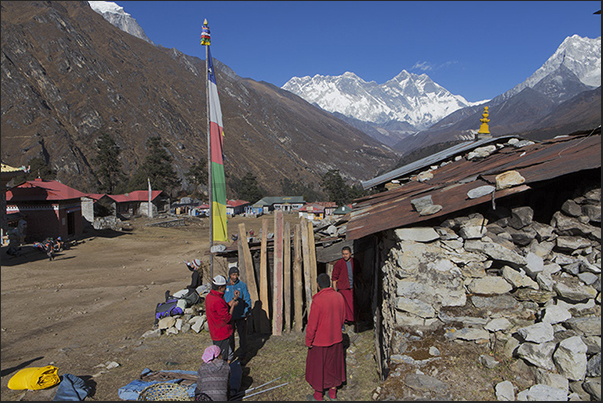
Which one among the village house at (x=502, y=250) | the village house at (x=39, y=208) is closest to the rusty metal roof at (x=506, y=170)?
the village house at (x=502, y=250)

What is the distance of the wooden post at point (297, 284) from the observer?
7336 mm

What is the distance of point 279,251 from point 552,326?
4624 mm

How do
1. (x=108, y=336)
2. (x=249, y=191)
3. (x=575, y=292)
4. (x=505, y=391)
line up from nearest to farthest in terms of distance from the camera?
(x=505, y=391), (x=575, y=292), (x=108, y=336), (x=249, y=191)

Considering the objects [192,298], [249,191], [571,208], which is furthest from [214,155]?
[249,191]

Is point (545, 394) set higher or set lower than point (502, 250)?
lower

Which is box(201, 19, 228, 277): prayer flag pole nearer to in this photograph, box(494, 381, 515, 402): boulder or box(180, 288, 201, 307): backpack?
box(180, 288, 201, 307): backpack

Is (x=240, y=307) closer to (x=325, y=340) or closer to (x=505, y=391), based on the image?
(x=325, y=340)

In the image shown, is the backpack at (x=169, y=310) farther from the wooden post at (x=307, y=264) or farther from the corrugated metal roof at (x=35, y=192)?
the corrugated metal roof at (x=35, y=192)

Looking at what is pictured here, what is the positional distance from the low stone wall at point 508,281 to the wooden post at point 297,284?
2.62 metres

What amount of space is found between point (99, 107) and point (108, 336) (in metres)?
105

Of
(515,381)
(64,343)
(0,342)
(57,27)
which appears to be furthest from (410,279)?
(57,27)

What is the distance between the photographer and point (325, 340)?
4852 millimetres

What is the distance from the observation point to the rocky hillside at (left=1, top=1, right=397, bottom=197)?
263 feet

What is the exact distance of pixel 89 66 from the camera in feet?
353
